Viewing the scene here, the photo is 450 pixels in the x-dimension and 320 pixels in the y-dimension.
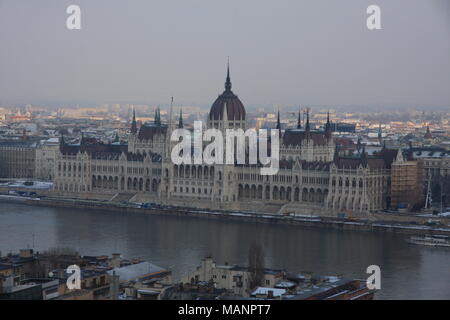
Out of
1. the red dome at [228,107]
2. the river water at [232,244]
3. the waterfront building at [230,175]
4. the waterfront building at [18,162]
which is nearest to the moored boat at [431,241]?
the river water at [232,244]

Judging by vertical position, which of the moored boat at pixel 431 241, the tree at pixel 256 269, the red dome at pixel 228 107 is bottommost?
the moored boat at pixel 431 241

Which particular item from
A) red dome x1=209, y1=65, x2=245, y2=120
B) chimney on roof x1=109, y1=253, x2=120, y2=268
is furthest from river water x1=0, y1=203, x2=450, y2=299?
red dome x1=209, y1=65, x2=245, y2=120

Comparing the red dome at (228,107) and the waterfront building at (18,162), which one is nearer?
the red dome at (228,107)

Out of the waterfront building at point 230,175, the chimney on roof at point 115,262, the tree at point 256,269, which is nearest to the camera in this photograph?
the tree at point 256,269

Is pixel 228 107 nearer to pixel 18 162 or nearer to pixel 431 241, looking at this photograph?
pixel 431 241

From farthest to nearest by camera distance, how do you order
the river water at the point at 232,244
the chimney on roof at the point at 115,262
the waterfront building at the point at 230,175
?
1. the waterfront building at the point at 230,175
2. the river water at the point at 232,244
3. the chimney on roof at the point at 115,262

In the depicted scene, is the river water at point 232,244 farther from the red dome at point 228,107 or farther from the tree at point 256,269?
the red dome at point 228,107

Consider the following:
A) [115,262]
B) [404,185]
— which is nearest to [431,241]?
[404,185]

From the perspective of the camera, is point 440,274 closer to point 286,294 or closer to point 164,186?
point 286,294

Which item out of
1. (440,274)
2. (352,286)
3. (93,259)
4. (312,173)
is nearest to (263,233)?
(312,173)
